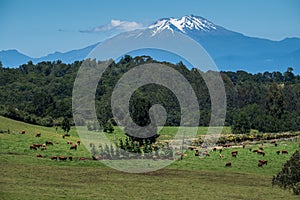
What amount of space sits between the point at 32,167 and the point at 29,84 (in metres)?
89.7

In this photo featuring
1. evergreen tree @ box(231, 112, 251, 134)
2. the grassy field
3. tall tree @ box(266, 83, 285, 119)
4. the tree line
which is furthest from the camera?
tall tree @ box(266, 83, 285, 119)

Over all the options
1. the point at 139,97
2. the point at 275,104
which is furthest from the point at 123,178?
the point at 275,104

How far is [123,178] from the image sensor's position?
36.3 meters

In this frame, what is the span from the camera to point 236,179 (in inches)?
1476

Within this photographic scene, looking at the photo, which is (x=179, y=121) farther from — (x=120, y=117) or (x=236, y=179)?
(x=236, y=179)

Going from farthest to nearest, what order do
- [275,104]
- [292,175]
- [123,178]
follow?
[275,104] → [123,178] → [292,175]

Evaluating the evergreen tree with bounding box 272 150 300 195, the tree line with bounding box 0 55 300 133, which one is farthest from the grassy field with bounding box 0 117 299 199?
the tree line with bounding box 0 55 300 133

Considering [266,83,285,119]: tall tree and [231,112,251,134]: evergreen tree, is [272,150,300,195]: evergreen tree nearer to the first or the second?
[231,112,251,134]: evergreen tree

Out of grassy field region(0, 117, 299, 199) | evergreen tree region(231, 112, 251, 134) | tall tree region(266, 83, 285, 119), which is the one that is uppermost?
tall tree region(266, 83, 285, 119)

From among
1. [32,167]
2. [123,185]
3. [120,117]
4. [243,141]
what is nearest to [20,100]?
[120,117]

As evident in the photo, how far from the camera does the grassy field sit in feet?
99.5

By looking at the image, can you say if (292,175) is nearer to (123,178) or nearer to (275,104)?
(123,178)

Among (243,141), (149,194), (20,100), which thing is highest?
(20,100)

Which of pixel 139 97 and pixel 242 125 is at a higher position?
pixel 139 97
